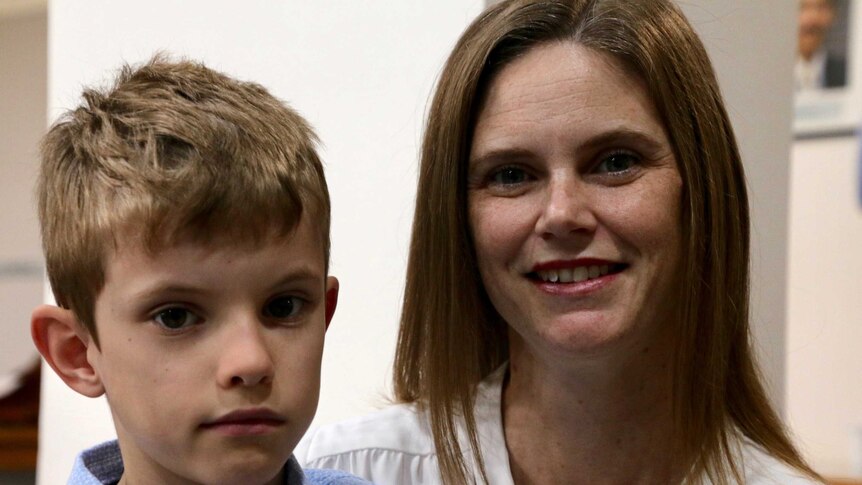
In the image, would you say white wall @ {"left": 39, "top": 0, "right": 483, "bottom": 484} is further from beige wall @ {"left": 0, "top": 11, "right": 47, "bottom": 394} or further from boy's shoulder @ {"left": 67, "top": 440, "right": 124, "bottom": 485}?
beige wall @ {"left": 0, "top": 11, "right": 47, "bottom": 394}

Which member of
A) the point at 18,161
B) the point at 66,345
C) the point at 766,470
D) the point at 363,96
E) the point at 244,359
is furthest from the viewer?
the point at 18,161

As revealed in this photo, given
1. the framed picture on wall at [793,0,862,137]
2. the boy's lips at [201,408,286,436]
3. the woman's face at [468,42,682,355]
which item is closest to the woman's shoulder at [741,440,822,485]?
the woman's face at [468,42,682,355]

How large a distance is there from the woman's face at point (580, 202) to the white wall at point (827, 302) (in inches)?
136

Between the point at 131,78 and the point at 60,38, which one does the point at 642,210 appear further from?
the point at 60,38

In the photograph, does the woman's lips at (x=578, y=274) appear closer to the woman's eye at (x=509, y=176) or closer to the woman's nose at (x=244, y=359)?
the woman's eye at (x=509, y=176)

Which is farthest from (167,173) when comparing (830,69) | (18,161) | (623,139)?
(18,161)

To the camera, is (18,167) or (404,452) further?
(18,167)

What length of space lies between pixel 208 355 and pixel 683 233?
2.59ft

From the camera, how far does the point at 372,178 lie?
2229mm

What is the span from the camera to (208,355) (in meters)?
1.21

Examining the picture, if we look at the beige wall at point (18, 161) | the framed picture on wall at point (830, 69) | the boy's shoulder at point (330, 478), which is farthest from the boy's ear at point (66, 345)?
the beige wall at point (18, 161)

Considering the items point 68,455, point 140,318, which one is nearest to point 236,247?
point 140,318

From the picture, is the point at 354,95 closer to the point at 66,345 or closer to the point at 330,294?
the point at 330,294

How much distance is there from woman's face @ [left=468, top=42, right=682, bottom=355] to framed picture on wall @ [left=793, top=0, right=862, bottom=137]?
3.65m
